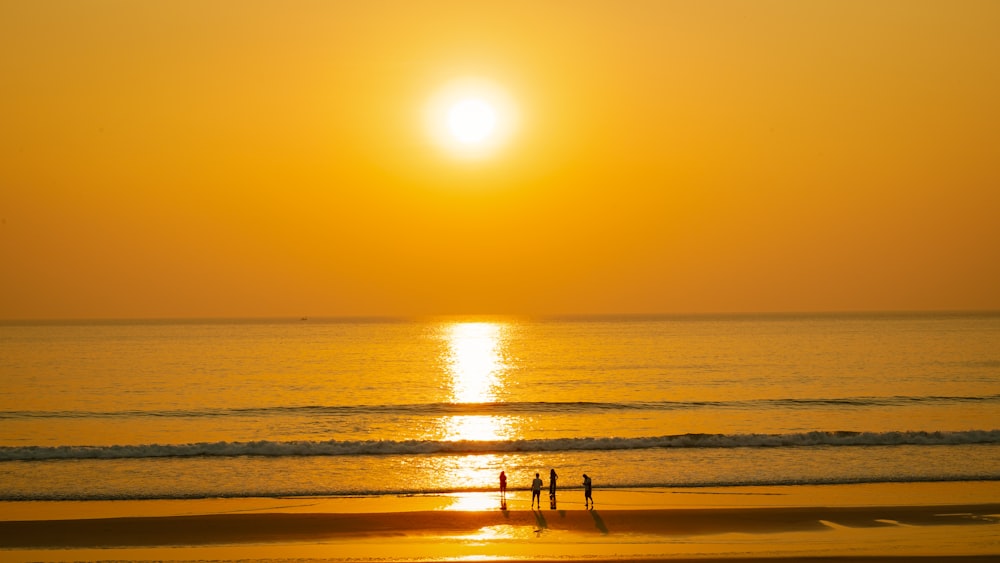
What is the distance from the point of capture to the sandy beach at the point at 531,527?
26.0 meters

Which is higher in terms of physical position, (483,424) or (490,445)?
(483,424)

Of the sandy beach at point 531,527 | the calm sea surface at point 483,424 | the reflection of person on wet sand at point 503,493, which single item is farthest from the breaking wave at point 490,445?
the reflection of person on wet sand at point 503,493

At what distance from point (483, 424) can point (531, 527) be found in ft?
95.2

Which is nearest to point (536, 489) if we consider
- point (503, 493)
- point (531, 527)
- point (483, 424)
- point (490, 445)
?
point (503, 493)

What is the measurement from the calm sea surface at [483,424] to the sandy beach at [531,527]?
9.17ft

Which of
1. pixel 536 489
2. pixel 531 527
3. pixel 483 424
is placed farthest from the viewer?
pixel 483 424

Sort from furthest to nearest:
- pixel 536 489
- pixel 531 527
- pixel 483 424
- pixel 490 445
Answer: pixel 483 424 → pixel 490 445 → pixel 536 489 → pixel 531 527

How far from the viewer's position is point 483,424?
5766 cm

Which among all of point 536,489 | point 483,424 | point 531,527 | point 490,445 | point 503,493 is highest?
point 483,424

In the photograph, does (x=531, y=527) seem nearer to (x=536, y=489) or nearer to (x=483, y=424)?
(x=536, y=489)

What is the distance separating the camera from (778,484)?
36.0 meters

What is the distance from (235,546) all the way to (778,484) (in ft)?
66.8

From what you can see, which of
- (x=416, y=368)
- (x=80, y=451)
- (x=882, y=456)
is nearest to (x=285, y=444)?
(x=80, y=451)

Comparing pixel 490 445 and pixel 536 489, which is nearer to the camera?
pixel 536 489
